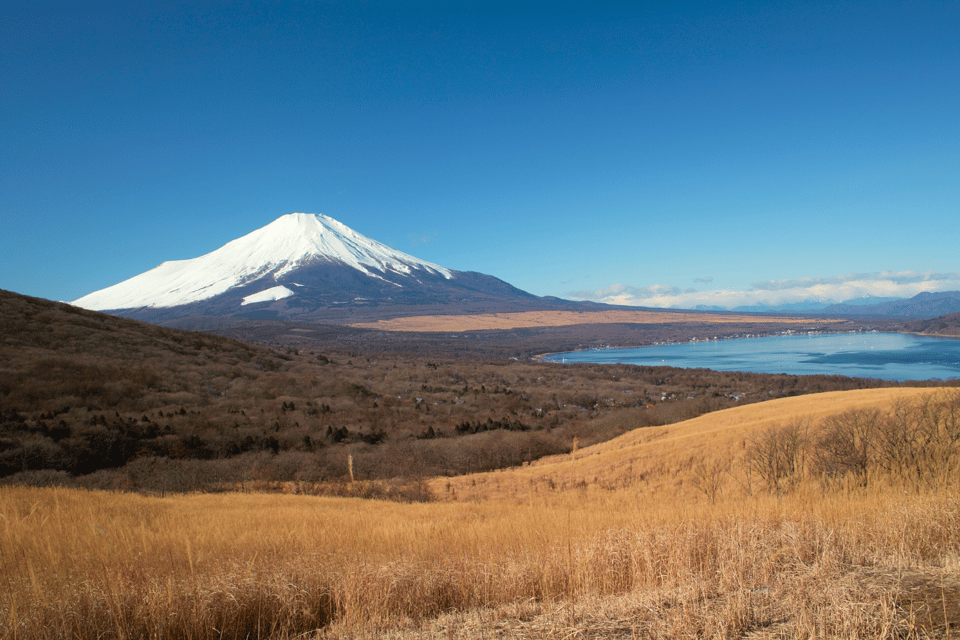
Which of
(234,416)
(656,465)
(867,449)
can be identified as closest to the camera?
(867,449)

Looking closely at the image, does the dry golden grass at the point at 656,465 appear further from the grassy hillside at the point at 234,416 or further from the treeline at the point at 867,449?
the grassy hillside at the point at 234,416

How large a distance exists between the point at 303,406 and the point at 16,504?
948 inches

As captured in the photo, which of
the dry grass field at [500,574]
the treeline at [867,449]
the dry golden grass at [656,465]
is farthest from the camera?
the dry golden grass at [656,465]

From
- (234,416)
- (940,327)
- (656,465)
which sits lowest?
(940,327)

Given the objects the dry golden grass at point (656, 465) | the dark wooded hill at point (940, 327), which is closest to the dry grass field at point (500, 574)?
the dry golden grass at point (656, 465)

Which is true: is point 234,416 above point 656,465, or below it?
above

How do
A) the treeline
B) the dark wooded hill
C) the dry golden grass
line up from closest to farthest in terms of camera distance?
the treeline
the dry golden grass
the dark wooded hill

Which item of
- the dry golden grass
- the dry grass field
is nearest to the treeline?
the dry golden grass

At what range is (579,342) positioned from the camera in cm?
16700

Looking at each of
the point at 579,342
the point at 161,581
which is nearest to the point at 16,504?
the point at 161,581

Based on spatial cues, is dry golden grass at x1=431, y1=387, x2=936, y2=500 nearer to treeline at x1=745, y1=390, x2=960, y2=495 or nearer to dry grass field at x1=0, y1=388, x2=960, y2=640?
treeline at x1=745, y1=390, x2=960, y2=495

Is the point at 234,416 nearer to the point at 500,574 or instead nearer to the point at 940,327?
the point at 500,574

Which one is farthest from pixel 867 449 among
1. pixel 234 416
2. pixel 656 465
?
pixel 234 416

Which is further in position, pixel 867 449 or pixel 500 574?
pixel 867 449
